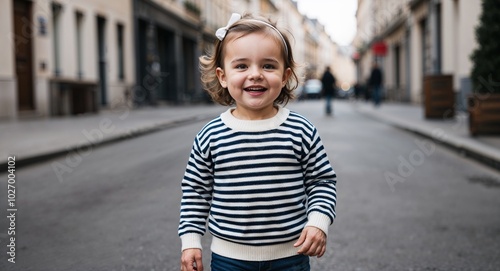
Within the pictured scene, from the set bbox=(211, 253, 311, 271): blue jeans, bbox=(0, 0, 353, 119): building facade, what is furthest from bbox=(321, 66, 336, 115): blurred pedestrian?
bbox=(211, 253, 311, 271): blue jeans

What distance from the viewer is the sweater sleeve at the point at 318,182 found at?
213cm

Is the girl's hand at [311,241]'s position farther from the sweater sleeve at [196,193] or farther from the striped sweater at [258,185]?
the sweater sleeve at [196,193]

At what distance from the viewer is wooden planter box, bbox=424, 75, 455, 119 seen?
53.3 ft

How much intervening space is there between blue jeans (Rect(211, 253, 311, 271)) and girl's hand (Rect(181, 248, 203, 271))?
80 millimetres

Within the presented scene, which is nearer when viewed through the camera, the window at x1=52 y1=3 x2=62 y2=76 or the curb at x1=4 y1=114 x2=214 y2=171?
the curb at x1=4 y1=114 x2=214 y2=171

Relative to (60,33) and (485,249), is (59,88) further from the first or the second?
(485,249)

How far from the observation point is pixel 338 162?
28.8 ft

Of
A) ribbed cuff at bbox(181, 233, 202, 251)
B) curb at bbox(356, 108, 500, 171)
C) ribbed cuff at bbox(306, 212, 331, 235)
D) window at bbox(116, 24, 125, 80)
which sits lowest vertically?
curb at bbox(356, 108, 500, 171)

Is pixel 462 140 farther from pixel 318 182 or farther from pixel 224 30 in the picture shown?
pixel 224 30

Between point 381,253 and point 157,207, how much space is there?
2.12 metres

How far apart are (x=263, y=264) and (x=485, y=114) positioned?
9605 mm

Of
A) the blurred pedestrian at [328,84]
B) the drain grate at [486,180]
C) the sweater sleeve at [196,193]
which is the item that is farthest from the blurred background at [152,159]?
the blurred pedestrian at [328,84]

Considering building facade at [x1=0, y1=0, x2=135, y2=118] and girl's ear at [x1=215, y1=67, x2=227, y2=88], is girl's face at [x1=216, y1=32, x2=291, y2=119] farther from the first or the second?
building facade at [x1=0, y1=0, x2=135, y2=118]

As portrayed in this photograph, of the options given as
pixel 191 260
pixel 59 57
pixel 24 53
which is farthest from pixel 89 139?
pixel 59 57
